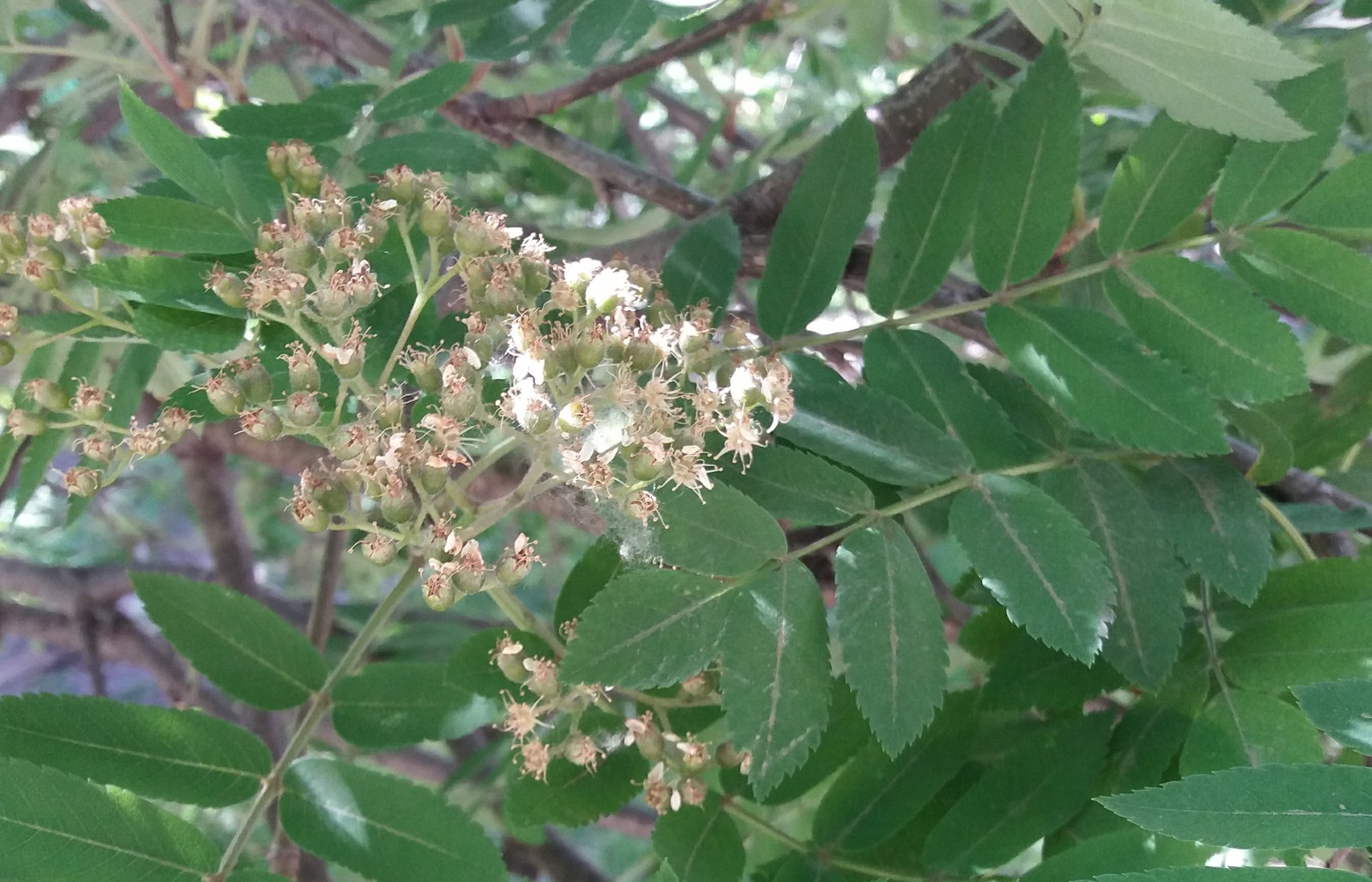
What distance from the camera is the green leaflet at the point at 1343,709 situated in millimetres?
640

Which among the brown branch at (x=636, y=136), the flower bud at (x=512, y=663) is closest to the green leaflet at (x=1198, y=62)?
the flower bud at (x=512, y=663)

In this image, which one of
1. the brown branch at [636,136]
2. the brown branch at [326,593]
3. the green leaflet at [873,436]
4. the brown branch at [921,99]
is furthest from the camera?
the brown branch at [636,136]

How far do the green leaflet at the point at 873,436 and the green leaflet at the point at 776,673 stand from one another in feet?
0.38

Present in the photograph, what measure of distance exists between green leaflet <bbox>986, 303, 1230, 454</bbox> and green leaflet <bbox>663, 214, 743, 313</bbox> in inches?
10.1

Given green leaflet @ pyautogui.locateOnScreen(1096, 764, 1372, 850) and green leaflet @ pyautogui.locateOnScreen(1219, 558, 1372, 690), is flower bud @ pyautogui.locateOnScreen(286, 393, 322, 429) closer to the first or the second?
green leaflet @ pyautogui.locateOnScreen(1096, 764, 1372, 850)

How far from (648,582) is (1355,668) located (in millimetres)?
535

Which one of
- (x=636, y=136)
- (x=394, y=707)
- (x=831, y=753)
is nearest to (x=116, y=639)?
(x=394, y=707)

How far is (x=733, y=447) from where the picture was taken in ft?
2.43

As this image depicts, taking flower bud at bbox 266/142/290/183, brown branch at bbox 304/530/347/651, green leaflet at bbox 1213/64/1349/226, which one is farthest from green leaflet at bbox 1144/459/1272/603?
brown branch at bbox 304/530/347/651

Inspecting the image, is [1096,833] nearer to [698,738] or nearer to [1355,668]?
[1355,668]

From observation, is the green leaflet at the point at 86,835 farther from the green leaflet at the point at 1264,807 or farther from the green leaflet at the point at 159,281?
the green leaflet at the point at 1264,807

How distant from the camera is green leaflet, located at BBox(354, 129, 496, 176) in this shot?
3.21ft

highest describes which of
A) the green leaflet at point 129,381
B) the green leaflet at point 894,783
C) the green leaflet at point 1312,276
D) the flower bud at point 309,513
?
the green leaflet at point 129,381

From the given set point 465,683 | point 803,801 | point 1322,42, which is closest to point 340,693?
point 465,683
